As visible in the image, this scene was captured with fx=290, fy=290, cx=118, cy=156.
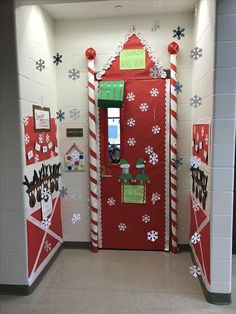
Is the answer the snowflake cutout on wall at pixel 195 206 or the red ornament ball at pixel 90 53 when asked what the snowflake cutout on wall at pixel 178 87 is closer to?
the red ornament ball at pixel 90 53

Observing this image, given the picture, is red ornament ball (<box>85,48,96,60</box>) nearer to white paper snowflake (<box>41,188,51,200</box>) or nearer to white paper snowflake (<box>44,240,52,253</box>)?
white paper snowflake (<box>41,188,51,200</box>)

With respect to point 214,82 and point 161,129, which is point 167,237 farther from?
point 214,82

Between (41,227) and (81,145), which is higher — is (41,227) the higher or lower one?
the lower one

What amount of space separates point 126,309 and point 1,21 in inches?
95.5

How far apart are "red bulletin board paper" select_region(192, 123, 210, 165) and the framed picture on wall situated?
1.45m

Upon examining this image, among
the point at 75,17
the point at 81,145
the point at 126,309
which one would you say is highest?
the point at 75,17

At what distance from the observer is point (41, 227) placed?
108 inches

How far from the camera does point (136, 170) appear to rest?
321 centimetres

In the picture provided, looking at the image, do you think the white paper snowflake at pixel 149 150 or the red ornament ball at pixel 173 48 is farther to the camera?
the white paper snowflake at pixel 149 150

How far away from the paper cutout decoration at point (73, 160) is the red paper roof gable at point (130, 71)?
0.84m

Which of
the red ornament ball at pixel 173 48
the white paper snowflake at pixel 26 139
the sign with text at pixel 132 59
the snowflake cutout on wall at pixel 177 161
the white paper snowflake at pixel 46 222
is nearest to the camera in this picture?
the white paper snowflake at pixel 26 139

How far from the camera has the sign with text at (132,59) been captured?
9.96ft

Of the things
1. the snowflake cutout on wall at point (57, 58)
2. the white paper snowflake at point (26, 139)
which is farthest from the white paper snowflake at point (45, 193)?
the snowflake cutout on wall at point (57, 58)

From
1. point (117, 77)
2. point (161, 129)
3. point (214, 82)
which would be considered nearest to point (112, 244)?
point (161, 129)
